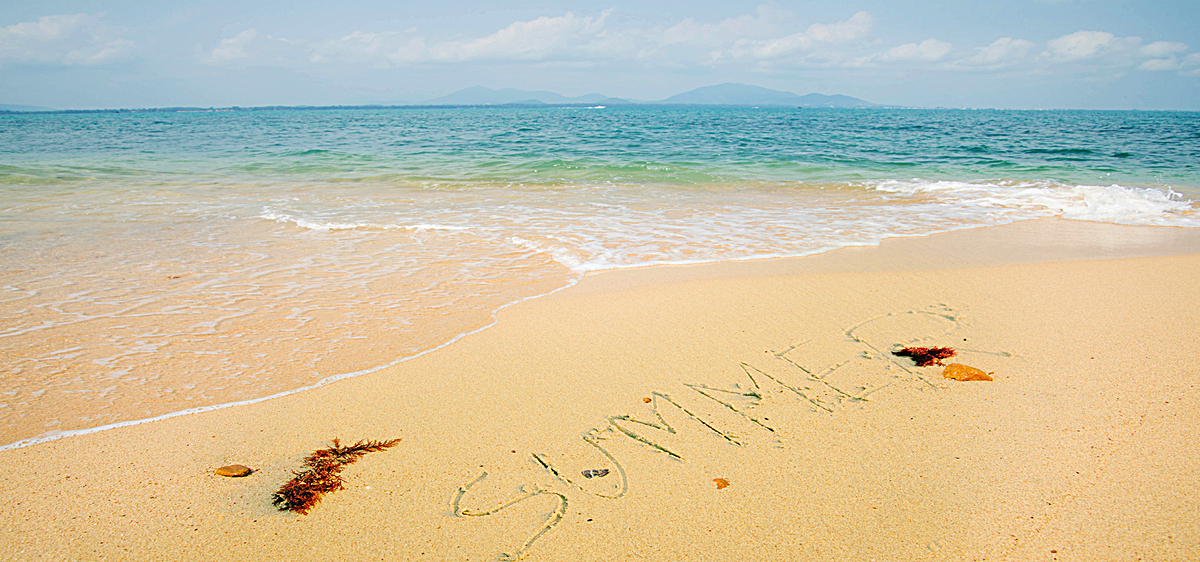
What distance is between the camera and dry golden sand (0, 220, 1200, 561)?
1.93 metres

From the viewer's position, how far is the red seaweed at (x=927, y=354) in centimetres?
319

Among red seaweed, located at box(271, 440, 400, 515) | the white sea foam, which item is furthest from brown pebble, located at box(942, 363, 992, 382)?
the white sea foam

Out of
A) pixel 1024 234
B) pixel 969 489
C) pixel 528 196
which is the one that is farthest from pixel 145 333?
pixel 1024 234

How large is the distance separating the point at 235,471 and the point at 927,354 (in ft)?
11.1

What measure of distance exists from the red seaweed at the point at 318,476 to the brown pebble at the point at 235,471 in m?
0.20

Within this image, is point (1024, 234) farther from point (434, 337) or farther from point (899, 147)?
point (899, 147)

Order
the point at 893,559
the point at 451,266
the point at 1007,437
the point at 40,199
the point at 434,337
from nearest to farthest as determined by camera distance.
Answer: the point at 893,559
the point at 1007,437
the point at 434,337
the point at 451,266
the point at 40,199

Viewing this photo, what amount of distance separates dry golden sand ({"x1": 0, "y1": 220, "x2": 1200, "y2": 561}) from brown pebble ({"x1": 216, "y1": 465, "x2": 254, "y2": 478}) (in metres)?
0.05

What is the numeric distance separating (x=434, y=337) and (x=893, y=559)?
2.78 meters

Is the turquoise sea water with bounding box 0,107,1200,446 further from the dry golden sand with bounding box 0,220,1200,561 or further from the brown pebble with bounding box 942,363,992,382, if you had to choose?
the brown pebble with bounding box 942,363,992,382

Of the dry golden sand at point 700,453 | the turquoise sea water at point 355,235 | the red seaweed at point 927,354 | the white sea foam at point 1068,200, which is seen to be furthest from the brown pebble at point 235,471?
the white sea foam at point 1068,200

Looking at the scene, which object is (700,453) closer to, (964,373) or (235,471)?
(964,373)

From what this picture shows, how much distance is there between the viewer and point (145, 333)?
3.78m

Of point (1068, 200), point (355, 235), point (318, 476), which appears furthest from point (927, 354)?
point (1068, 200)
